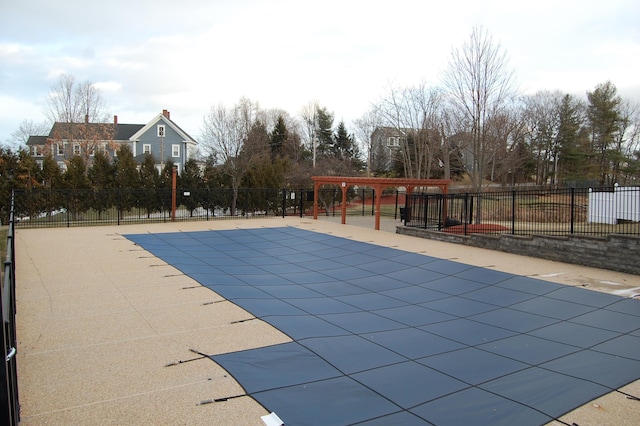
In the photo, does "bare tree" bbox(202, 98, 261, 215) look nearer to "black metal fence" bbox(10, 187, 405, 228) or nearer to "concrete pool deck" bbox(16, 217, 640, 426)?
"black metal fence" bbox(10, 187, 405, 228)

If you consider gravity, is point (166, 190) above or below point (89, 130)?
below

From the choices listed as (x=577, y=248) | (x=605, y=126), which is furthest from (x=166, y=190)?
(x=605, y=126)

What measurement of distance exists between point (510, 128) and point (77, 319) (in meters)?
20.8

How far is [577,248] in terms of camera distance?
11.2m

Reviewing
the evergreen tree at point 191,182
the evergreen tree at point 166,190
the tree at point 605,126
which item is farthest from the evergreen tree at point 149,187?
the tree at point 605,126

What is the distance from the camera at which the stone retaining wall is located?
33.2ft

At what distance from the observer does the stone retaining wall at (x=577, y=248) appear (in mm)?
10109

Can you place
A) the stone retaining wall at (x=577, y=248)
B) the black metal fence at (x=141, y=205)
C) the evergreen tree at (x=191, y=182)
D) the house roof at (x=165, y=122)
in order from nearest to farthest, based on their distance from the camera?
the stone retaining wall at (x=577, y=248) → the black metal fence at (x=141, y=205) → the evergreen tree at (x=191, y=182) → the house roof at (x=165, y=122)

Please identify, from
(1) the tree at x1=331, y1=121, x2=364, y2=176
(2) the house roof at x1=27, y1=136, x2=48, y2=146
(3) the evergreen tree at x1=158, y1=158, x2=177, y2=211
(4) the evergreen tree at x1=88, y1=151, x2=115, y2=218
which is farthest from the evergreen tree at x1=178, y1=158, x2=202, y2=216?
(2) the house roof at x1=27, y1=136, x2=48, y2=146

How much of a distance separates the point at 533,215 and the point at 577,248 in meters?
9.98

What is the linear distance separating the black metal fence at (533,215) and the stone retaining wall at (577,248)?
2.65ft

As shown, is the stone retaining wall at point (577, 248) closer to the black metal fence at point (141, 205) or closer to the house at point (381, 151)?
the black metal fence at point (141, 205)

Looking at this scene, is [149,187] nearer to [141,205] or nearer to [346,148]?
[141,205]

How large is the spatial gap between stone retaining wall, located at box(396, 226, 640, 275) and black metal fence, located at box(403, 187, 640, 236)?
81cm
